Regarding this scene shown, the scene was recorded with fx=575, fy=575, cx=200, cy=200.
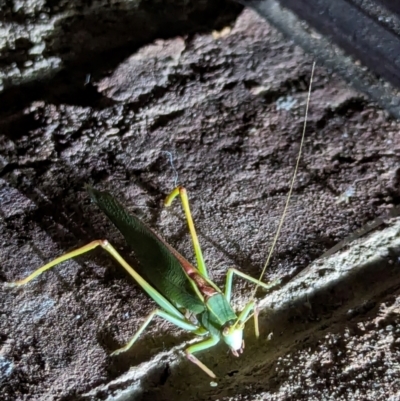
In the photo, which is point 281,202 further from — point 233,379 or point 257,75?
point 233,379

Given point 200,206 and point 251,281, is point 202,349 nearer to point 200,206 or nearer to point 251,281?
point 251,281

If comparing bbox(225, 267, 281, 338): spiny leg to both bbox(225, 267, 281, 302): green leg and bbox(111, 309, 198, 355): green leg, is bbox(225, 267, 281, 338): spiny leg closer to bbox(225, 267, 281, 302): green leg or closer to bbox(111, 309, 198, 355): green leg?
bbox(225, 267, 281, 302): green leg

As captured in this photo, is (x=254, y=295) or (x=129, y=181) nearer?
(x=254, y=295)

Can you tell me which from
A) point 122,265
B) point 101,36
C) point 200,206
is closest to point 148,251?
point 122,265

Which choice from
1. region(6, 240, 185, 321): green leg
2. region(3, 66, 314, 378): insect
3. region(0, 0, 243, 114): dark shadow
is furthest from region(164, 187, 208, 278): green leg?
region(0, 0, 243, 114): dark shadow

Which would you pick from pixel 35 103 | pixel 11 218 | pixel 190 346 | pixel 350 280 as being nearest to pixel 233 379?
pixel 190 346

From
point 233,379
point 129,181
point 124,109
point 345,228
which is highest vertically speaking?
point 124,109

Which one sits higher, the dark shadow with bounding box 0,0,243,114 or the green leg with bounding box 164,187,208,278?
the dark shadow with bounding box 0,0,243,114
